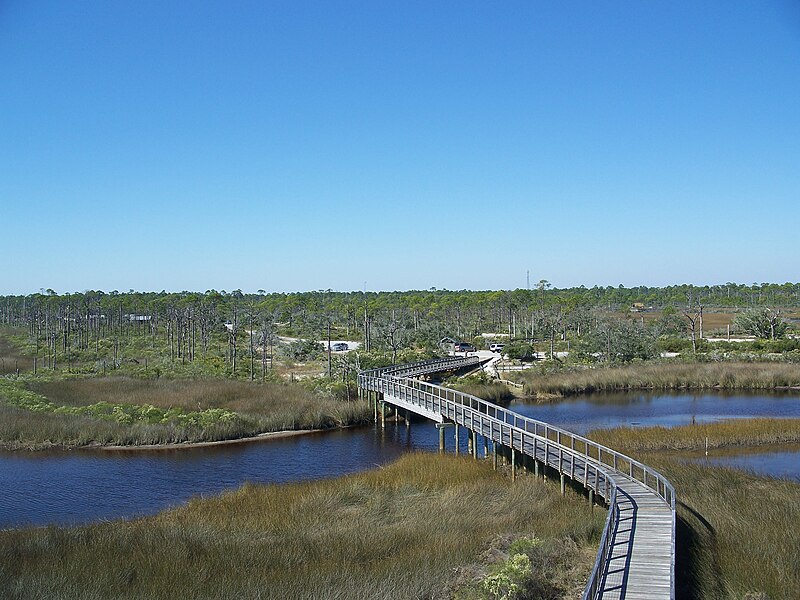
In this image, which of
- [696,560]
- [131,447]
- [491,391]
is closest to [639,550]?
[696,560]

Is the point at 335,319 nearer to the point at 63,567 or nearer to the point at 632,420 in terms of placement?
the point at 632,420

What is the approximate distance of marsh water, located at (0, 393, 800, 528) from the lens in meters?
23.9

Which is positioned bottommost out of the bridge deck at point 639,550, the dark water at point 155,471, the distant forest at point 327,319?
the dark water at point 155,471

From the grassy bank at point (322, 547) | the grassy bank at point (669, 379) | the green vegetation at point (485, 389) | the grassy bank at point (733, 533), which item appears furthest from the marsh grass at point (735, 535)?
the grassy bank at point (669, 379)

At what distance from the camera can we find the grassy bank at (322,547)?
14.0 m

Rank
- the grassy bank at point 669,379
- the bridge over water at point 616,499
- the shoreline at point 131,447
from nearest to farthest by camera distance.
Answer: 1. the bridge over water at point 616,499
2. the shoreline at point 131,447
3. the grassy bank at point 669,379

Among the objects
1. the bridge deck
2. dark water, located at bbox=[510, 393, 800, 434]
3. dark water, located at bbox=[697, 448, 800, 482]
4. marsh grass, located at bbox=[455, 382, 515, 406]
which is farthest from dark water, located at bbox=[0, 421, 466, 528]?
the bridge deck

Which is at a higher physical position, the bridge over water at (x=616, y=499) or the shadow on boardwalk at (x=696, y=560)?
the bridge over water at (x=616, y=499)

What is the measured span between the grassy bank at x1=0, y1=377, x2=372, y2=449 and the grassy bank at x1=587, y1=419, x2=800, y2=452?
15208mm

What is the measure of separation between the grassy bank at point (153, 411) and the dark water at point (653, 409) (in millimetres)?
11633

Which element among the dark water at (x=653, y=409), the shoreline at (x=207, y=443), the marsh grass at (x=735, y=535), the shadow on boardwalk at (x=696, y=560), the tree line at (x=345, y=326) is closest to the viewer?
the shadow on boardwalk at (x=696, y=560)

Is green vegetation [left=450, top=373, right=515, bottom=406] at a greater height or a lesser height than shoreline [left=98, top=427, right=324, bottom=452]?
greater

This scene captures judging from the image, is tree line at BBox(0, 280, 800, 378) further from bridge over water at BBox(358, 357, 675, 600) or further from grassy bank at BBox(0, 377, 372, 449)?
bridge over water at BBox(358, 357, 675, 600)

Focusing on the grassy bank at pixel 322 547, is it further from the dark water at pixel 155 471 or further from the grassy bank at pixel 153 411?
the grassy bank at pixel 153 411
